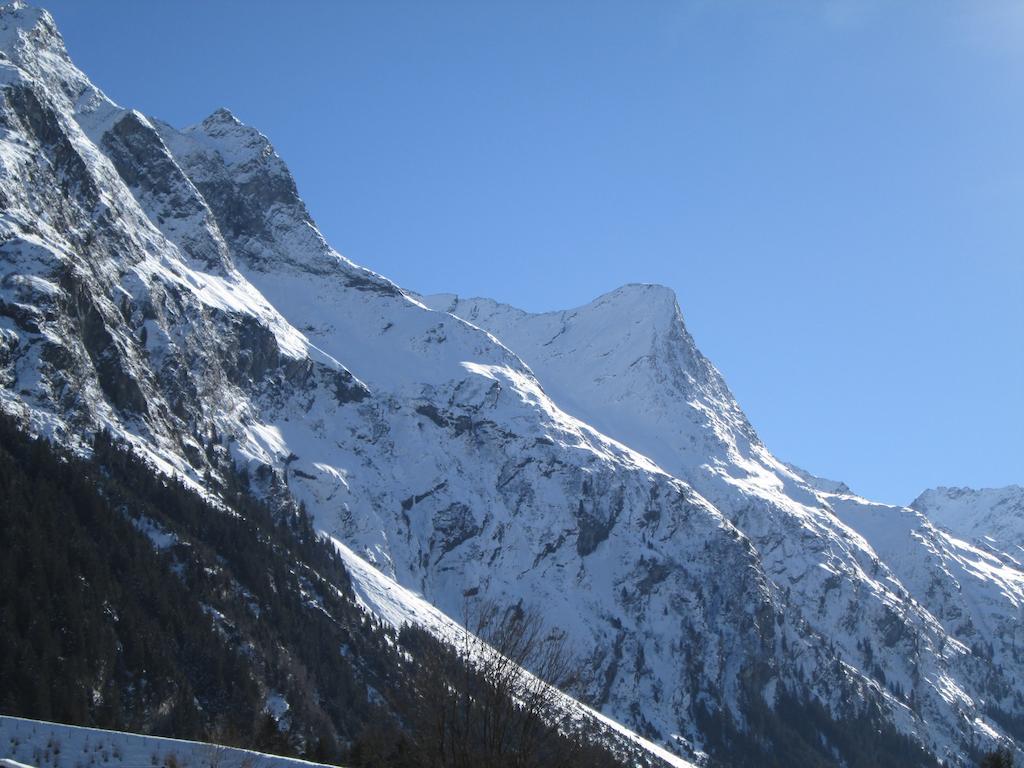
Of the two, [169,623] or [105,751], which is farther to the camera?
[169,623]

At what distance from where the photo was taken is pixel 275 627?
6378 inches

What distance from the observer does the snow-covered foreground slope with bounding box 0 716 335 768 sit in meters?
36.2

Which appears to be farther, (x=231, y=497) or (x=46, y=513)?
(x=231, y=497)

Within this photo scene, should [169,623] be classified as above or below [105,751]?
below

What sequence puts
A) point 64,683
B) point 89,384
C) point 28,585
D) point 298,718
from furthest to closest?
point 89,384
point 298,718
point 28,585
point 64,683

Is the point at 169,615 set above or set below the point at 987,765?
below

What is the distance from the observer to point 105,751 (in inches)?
1455

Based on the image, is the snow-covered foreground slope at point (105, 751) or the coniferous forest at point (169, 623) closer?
the snow-covered foreground slope at point (105, 751)

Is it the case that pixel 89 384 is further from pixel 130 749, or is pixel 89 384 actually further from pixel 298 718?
pixel 130 749

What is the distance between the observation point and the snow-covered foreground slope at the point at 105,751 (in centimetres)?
3619

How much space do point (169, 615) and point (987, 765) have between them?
101 m

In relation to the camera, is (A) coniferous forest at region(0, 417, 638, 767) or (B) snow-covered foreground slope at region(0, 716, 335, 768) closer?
(B) snow-covered foreground slope at region(0, 716, 335, 768)

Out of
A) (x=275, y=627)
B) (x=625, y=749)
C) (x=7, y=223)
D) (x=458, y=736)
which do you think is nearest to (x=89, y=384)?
(x=7, y=223)

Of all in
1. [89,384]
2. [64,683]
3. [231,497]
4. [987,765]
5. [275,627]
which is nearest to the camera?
[987,765]
